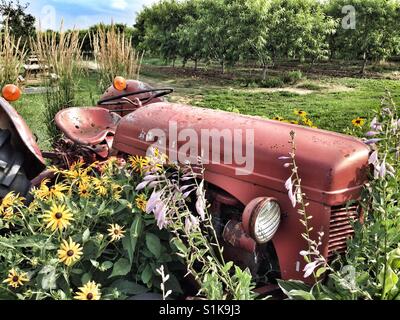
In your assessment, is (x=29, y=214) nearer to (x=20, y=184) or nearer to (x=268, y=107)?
(x=20, y=184)

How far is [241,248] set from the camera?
1812mm

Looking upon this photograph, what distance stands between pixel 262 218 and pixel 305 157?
0.94ft

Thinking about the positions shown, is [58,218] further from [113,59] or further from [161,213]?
[113,59]

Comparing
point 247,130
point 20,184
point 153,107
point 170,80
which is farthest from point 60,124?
point 170,80

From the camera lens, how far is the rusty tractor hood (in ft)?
5.51

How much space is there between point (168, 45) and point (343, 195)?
18666 mm

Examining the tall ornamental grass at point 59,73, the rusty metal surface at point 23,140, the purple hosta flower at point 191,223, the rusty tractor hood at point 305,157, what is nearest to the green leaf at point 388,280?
the rusty tractor hood at point 305,157

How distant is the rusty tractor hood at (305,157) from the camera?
168 centimetres

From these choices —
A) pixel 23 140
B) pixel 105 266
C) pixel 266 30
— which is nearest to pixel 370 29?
pixel 266 30

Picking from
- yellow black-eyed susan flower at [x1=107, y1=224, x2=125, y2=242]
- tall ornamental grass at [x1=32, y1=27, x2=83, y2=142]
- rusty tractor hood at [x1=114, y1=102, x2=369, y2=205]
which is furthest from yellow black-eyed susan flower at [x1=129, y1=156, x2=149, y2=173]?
tall ornamental grass at [x1=32, y1=27, x2=83, y2=142]

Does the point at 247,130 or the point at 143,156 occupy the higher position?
the point at 247,130

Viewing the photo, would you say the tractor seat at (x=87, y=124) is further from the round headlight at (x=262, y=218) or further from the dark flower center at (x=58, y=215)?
the round headlight at (x=262, y=218)

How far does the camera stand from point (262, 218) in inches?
65.7

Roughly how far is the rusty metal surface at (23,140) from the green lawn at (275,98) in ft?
9.81
